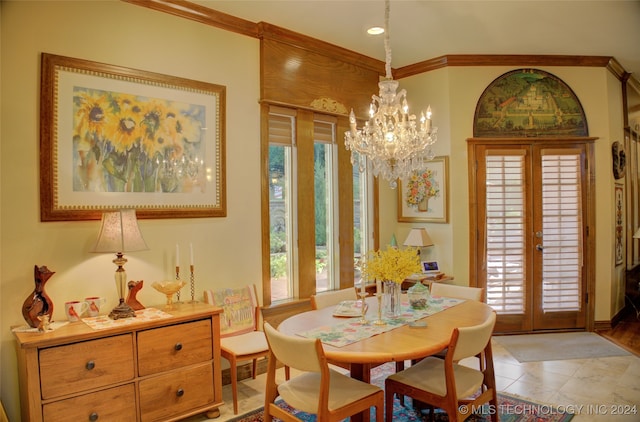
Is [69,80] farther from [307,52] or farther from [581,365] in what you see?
[581,365]

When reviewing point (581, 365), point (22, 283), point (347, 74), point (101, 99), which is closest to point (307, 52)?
point (347, 74)

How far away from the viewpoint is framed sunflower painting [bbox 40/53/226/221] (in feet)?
8.98

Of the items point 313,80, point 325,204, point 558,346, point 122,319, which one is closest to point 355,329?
point 122,319

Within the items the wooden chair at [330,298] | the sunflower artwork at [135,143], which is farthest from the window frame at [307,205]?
the wooden chair at [330,298]

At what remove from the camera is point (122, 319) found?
2.71 m

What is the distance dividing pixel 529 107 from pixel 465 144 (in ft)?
2.64

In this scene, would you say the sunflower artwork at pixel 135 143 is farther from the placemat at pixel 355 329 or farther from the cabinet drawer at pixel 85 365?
the placemat at pixel 355 329

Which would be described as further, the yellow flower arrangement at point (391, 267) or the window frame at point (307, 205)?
the window frame at point (307, 205)

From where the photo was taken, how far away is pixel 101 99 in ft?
9.61

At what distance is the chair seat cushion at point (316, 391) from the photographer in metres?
2.18

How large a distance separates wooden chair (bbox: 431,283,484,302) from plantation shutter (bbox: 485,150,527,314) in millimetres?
1473

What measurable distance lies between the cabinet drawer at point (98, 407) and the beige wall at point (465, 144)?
329 centimetres

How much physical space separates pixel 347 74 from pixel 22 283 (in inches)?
132

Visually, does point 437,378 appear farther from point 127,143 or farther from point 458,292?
point 127,143
